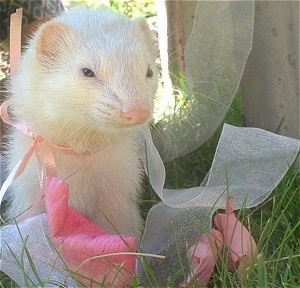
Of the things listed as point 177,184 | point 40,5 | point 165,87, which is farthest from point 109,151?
point 40,5

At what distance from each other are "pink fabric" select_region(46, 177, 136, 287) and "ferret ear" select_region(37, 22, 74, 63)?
0.25 m

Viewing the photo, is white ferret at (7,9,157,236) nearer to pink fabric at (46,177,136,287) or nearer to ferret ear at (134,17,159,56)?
ferret ear at (134,17,159,56)

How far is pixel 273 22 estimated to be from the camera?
211cm

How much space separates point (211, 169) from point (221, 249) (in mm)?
235

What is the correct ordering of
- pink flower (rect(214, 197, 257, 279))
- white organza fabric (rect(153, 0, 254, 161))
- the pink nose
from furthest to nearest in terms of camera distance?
white organza fabric (rect(153, 0, 254, 161)), pink flower (rect(214, 197, 257, 279)), the pink nose

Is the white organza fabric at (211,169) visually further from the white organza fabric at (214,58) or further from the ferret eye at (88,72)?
the ferret eye at (88,72)

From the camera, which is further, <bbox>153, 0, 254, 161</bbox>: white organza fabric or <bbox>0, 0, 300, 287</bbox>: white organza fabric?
<bbox>153, 0, 254, 161</bbox>: white organza fabric

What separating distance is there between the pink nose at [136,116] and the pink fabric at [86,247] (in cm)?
21

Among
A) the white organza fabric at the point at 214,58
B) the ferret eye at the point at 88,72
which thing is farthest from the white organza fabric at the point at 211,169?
the ferret eye at the point at 88,72

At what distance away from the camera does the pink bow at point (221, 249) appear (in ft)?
4.64

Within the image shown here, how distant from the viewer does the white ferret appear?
1.32 metres

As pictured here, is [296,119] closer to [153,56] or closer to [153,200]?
[153,200]

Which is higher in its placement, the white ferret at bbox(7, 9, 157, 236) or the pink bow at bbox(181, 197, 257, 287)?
the white ferret at bbox(7, 9, 157, 236)

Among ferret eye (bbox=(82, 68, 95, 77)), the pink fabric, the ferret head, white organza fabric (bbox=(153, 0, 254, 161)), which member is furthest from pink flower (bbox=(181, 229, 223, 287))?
white organza fabric (bbox=(153, 0, 254, 161))
